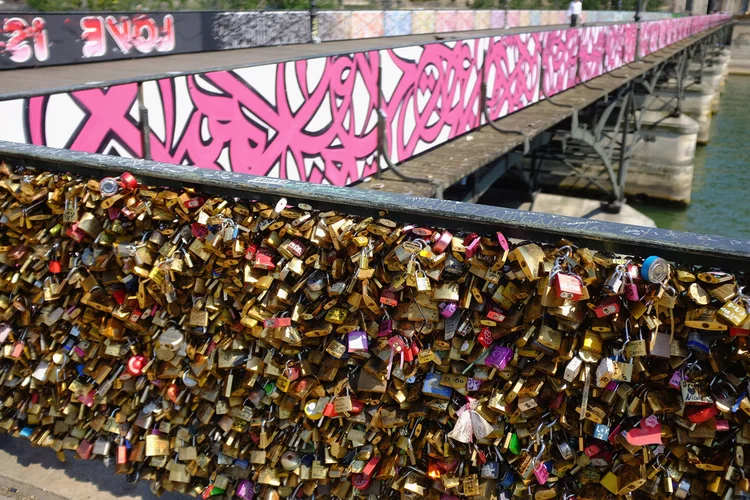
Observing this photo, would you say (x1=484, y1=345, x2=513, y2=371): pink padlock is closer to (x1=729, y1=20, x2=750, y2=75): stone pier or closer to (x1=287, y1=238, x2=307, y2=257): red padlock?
(x1=287, y1=238, x2=307, y2=257): red padlock

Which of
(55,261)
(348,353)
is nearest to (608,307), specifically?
(348,353)

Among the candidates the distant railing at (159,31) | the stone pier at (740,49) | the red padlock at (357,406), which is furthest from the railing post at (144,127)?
the stone pier at (740,49)

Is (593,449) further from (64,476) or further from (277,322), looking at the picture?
(64,476)

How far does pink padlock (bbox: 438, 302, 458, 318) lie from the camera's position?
11.3 feet

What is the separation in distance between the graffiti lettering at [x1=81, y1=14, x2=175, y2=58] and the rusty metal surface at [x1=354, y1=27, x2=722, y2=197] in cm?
820

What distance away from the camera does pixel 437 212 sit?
3.39 meters

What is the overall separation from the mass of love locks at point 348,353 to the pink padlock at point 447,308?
0.04 feet

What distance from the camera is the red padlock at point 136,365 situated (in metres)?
4.30

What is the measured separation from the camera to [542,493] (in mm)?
3439

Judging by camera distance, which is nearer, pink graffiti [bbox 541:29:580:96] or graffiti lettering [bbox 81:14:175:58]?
graffiti lettering [bbox 81:14:175:58]

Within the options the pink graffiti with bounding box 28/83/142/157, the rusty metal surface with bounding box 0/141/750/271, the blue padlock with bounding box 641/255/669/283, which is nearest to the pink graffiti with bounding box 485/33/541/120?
the pink graffiti with bounding box 28/83/142/157

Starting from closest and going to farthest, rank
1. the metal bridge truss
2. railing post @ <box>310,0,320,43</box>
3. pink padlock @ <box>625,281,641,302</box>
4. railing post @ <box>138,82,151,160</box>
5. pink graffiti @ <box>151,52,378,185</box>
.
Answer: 1. pink padlock @ <box>625,281,641,302</box>
2. railing post @ <box>138,82,151,160</box>
3. pink graffiti @ <box>151,52,378,185</box>
4. railing post @ <box>310,0,320,43</box>
5. the metal bridge truss

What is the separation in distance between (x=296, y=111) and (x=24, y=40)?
7.60m

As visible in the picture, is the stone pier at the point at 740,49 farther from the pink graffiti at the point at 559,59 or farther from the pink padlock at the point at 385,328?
the pink padlock at the point at 385,328
